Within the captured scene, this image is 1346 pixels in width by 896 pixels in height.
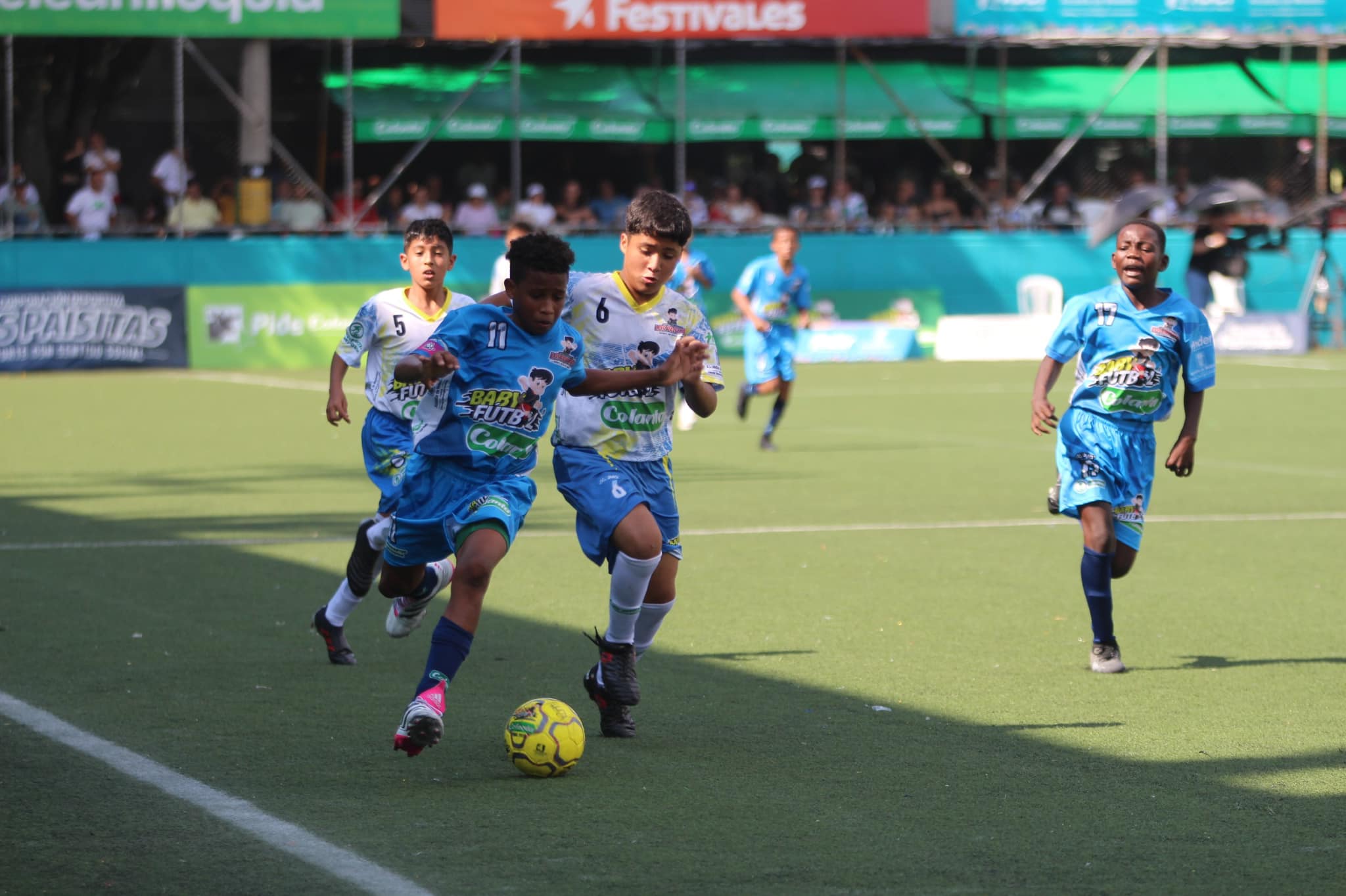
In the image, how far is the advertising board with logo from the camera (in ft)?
89.2

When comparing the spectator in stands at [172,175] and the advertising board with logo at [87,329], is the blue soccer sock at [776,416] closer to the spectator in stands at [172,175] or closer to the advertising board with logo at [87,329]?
the advertising board with logo at [87,329]

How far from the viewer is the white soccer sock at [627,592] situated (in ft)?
22.0

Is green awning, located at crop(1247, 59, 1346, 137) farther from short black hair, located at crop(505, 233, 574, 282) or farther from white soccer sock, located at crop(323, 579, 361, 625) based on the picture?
short black hair, located at crop(505, 233, 574, 282)

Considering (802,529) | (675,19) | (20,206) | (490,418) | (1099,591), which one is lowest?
(802,529)

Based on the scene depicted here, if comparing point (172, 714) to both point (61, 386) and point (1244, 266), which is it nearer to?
point (61, 386)

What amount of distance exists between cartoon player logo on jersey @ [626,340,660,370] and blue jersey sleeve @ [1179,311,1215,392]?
2.70 metres

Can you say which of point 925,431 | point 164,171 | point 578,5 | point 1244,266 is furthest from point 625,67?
point 925,431

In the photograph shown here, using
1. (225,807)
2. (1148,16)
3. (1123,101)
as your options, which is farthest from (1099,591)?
(1123,101)

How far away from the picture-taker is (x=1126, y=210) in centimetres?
3262

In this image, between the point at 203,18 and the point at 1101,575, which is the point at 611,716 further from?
the point at 203,18

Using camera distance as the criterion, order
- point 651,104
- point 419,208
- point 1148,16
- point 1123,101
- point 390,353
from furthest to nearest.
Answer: point 1123,101 → point 1148,16 → point 651,104 → point 419,208 → point 390,353

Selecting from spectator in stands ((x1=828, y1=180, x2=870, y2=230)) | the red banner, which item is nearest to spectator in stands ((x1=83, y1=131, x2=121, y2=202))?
the red banner

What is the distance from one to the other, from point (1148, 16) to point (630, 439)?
2845 centimetres

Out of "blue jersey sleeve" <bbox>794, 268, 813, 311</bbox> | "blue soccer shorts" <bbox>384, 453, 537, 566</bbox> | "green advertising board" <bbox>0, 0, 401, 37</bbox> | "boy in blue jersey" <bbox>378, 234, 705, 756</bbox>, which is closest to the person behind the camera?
"boy in blue jersey" <bbox>378, 234, 705, 756</bbox>
